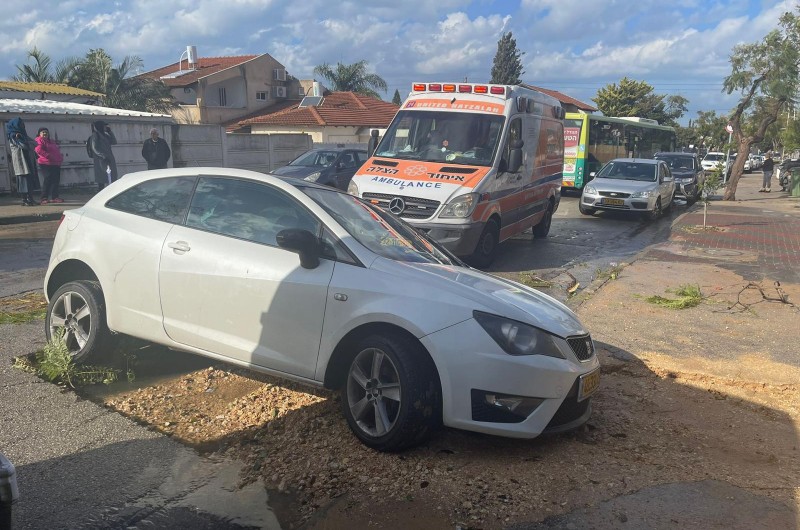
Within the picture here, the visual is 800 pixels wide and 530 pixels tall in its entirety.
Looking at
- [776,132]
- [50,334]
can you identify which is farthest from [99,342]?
[776,132]

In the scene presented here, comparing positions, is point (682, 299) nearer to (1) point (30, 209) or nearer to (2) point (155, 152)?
(2) point (155, 152)

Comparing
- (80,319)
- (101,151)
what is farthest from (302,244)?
(101,151)

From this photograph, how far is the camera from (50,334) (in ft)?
16.8

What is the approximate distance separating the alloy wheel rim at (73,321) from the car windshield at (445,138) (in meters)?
6.08

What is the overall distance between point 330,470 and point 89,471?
51.2 inches

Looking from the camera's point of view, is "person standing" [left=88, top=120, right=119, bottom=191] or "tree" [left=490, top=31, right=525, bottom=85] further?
"tree" [left=490, top=31, right=525, bottom=85]

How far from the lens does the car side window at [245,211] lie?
14.9 ft

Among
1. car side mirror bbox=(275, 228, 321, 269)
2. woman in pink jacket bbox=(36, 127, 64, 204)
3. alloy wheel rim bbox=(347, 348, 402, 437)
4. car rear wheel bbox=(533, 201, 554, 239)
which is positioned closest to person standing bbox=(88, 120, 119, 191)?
woman in pink jacket bbox=(36, 127, 64, 204)

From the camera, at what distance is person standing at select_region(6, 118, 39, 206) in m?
15.4

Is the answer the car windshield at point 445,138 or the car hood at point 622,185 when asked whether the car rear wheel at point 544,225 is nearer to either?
the car windshield at point 445,138

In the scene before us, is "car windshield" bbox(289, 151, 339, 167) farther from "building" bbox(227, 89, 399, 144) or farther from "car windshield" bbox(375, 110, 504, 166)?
"building" bbox(227, 89, 399, 144)

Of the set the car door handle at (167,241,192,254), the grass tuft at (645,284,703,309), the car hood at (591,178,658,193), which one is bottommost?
the grass tuft at (645,284,703,309)

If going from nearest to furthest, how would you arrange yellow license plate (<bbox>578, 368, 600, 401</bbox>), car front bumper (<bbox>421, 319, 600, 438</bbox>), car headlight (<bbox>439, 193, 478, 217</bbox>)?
car front bumper (<bbox>421, 319, 600, 438</bbox>), yellow license plate (<bbox>578, 368, 600, 401</bbox>), car headlight (<bbox>439, 193, 478, 217</bbox>)

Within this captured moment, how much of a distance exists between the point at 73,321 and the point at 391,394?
2.66 m
